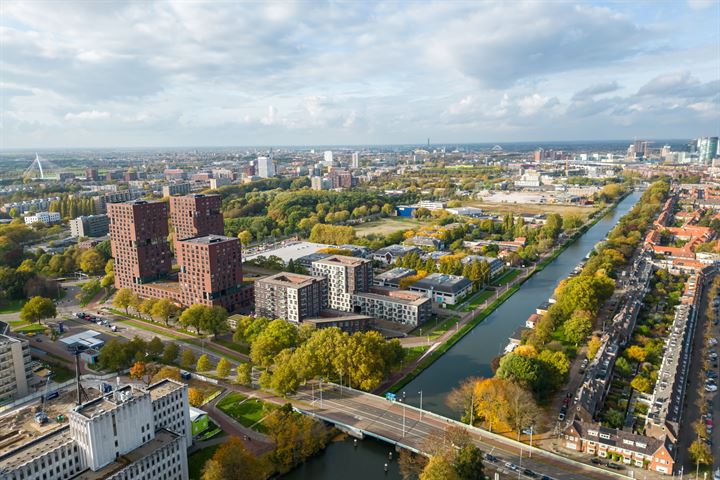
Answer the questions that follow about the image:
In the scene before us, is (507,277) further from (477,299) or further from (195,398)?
(195,398)

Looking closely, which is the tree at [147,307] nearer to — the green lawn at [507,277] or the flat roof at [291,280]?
the flat roof at [291,280]

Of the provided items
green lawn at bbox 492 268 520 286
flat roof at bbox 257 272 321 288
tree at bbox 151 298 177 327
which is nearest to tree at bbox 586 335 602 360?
green lawn at bbox 492 268 520 286

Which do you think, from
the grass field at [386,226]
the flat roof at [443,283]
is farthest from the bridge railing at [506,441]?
the grass field at [386,226]

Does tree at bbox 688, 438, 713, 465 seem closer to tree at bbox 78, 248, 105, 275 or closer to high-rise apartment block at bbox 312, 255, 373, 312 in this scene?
high-rise apartment block at bbox 312, 255, 373, 312

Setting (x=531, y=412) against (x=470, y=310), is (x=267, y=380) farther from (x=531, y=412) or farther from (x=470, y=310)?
(x=470, y=310)

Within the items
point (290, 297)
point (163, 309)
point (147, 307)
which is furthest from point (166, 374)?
point (147, 307)

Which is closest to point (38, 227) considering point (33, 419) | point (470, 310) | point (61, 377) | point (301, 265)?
point (301, 265)
